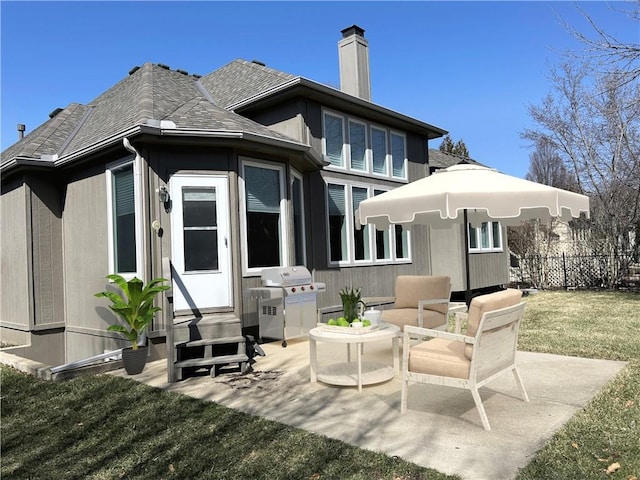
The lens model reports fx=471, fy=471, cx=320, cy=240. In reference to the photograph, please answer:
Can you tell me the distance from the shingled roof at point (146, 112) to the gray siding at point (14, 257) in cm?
75

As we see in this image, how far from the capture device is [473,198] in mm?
4855

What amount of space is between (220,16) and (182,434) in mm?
9453

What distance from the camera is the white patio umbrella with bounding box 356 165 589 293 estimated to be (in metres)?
4.79

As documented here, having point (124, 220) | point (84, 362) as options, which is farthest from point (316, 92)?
point (84, 362)

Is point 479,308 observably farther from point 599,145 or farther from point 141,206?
point 599,145

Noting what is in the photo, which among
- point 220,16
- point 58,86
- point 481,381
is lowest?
point 481,381

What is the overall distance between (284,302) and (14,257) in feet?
18.9

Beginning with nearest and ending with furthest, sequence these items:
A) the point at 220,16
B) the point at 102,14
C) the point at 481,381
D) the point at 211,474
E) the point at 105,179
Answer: the point at 211,474, the point at 481,381, the point at 105,179, the point at 102,14, the point at 220,16

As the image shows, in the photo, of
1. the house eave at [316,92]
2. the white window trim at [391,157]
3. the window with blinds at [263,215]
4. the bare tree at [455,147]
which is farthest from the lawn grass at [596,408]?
the bare tree at [455,147]

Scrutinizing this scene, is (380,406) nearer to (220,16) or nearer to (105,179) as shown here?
(105,179)

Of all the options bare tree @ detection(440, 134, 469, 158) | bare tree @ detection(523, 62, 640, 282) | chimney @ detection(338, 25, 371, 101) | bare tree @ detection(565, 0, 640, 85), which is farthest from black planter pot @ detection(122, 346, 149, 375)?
bare tree @ detection(440, 134, 469, 158)

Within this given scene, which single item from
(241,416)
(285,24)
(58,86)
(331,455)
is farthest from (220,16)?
(331,455)

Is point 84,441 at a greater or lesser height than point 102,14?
lesser

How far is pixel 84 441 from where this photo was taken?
12.6 ft
